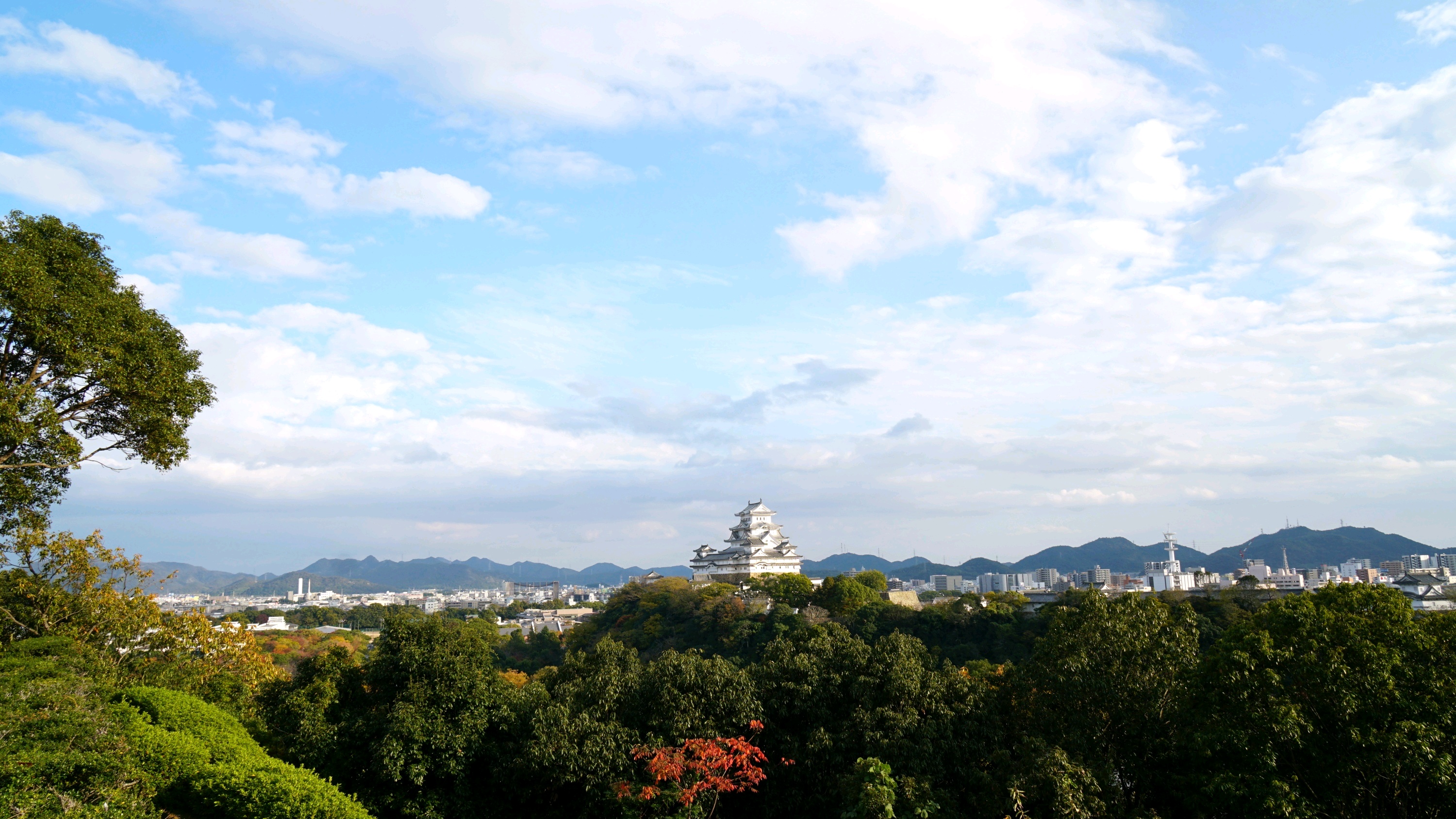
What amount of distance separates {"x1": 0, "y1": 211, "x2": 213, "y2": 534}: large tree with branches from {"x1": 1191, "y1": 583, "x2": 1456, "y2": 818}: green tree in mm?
14666

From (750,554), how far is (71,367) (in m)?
42.8

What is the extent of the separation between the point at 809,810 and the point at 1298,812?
19.3 ft

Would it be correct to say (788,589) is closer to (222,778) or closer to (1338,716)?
(1338,716)

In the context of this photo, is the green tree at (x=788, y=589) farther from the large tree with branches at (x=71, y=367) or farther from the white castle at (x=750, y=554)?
the large tree with branches at (x=71, y=367)

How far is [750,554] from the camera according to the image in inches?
2042

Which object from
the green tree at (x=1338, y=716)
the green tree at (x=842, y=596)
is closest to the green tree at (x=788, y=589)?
the green tree at (x=842, y=596)

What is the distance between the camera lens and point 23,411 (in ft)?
35.2

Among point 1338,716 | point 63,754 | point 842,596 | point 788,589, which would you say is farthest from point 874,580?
point 63,754

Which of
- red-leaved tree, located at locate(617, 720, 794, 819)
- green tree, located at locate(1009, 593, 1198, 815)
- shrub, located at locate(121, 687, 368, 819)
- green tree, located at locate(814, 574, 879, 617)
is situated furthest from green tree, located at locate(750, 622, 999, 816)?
green tree, located at locate(814, 574, 879, 617)

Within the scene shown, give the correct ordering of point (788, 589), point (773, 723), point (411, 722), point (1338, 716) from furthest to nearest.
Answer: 1. point (788, 589)
2. point (773, 723)
3. point (411, 722)
4. point (1338, 716)

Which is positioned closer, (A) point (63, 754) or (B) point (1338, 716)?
(A) point (63, 754)

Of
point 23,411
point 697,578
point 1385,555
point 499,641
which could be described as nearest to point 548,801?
point 23,411

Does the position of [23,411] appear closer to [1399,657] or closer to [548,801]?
[548,801]

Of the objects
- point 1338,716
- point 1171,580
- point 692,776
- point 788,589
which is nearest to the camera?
point 1338,716
